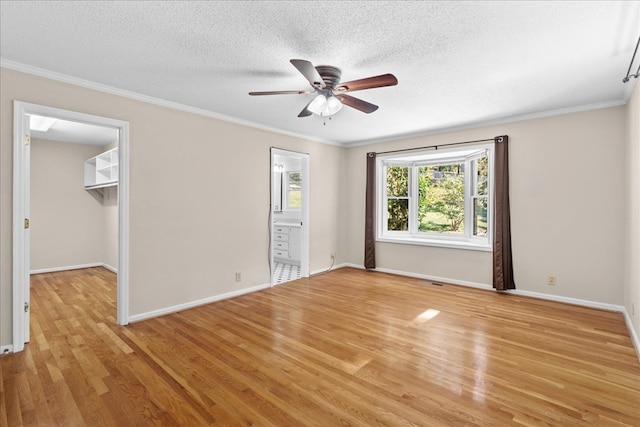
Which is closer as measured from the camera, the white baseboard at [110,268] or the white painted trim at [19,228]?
the white painted trim at [19,228]

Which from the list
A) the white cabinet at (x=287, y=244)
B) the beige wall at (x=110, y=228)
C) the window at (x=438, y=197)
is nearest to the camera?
the window at (x=438, y=197)

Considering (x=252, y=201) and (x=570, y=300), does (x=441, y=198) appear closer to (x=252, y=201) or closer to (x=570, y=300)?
(x=570, y=300)

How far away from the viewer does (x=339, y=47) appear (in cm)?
237

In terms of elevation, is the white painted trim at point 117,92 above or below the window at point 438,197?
above

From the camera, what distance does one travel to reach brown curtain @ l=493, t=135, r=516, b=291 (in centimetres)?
438

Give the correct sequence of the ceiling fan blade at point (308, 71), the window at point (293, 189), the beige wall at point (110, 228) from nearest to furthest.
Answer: the ceiling fan blade at point (308, 71)
the beige wall at point (110, 228)
the window at point (293, 189)

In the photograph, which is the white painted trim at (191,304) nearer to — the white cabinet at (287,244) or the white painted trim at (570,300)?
the white cabinet at (287,244)

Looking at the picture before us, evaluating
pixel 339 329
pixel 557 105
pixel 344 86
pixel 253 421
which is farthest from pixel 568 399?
pixel 557 105

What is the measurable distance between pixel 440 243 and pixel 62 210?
6970 millimetres

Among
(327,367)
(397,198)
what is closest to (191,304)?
(327,367)

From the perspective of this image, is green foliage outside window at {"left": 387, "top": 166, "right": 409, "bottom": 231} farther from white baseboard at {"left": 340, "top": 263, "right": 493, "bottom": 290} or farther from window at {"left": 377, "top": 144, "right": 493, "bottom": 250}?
white baseboard at {"left": 340, "top": 263, "right": 493, "bottom": 290}

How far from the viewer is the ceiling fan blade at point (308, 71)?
2082mm

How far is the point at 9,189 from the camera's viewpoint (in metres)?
2.67

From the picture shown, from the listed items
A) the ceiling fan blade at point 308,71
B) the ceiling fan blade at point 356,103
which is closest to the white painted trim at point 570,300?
the ceiling fan blade at point 356,103
